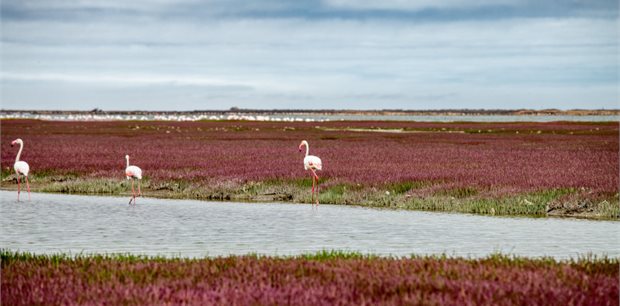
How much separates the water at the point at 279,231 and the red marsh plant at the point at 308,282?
255 cm

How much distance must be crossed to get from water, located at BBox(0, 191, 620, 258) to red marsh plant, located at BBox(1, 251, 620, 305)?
2.55m

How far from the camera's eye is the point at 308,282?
1046 cm

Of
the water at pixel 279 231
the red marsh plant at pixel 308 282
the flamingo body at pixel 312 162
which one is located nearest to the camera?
the red marsh plant at pixel 308 282

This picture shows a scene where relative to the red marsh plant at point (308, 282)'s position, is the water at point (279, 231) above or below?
below

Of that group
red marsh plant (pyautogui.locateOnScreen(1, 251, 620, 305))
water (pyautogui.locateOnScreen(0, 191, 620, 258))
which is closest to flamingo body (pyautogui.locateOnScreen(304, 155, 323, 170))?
water (pyautogui.locateOnScreen(0, 191, 620, 258))

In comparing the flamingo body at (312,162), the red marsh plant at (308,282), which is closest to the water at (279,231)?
the red marsh plant at (308,282)

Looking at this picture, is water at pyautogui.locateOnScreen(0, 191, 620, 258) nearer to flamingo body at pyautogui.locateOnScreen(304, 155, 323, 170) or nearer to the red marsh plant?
the red marsh plant

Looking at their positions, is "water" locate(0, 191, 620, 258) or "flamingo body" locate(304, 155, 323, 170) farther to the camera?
Result: "flamingo body" locate(304, 155, 323, 170)

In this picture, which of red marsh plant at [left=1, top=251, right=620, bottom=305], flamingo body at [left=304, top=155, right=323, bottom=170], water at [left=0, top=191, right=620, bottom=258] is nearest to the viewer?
red marsh plant at [left=1, top=251, right=620, bottom=305]

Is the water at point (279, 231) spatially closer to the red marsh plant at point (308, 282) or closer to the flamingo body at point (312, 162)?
the red marsh plant at point (308, 282)

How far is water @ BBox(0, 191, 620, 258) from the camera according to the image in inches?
645

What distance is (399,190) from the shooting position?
2736 centimetres

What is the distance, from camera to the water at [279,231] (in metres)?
16.4

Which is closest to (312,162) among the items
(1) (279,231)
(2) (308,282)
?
(1) (279,231)
